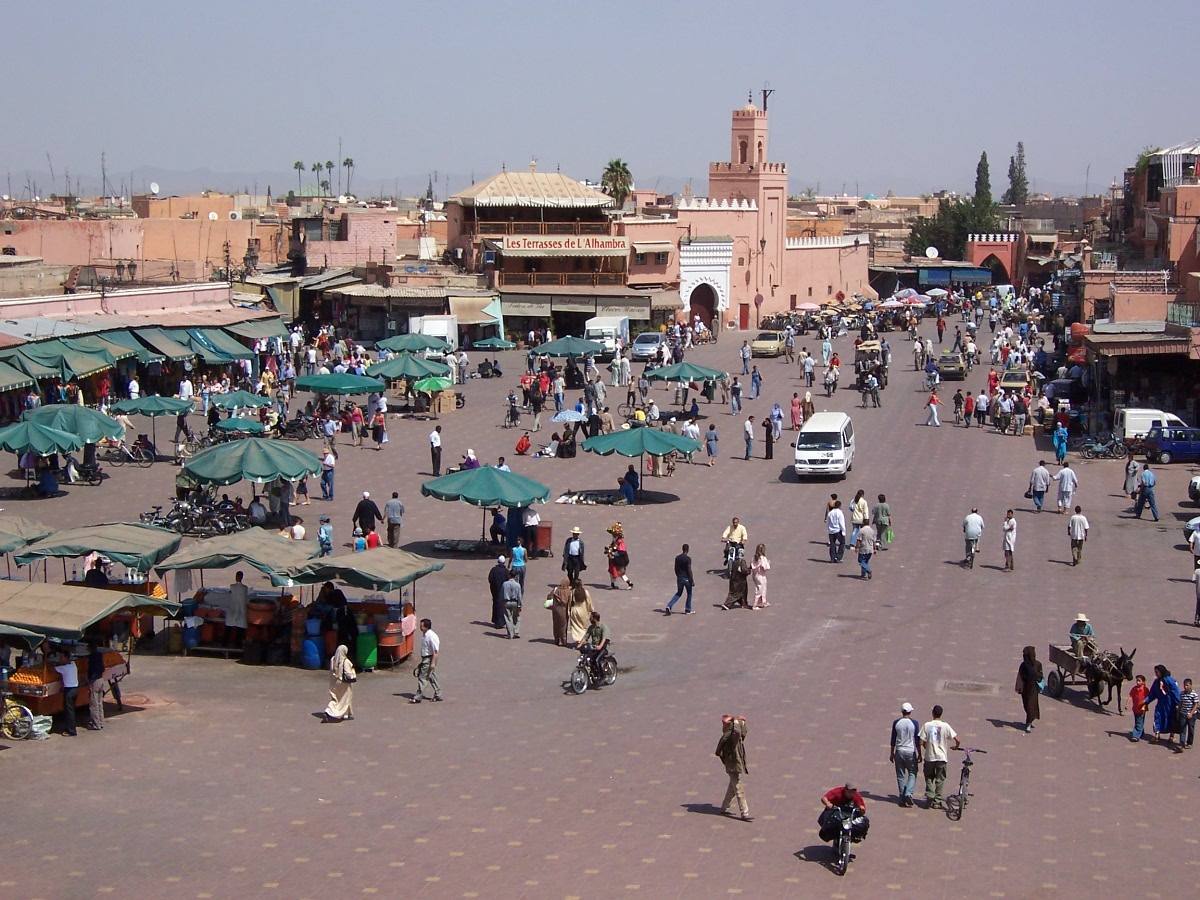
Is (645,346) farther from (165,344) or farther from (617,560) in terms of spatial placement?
(617,560)

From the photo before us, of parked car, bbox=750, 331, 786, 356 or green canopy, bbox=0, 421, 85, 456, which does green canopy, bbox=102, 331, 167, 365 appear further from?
parked car, bbox=750, 331, 786, 356

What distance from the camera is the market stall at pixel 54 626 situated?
631 inches

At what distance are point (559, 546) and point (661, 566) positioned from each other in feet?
6.52

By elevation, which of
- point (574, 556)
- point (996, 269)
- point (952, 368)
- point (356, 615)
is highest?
point (996, 269)

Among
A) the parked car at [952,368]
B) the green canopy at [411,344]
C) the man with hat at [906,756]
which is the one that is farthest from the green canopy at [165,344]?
the man with hat at [906,756]

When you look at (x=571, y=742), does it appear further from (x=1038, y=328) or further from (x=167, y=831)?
(x=1038, y=328)

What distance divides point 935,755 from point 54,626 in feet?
28.3

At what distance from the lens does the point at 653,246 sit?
6228 cm

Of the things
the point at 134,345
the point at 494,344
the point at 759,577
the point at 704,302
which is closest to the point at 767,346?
the point at 494,344

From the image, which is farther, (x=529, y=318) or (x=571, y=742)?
(x=529, y=318)

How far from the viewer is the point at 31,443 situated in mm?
27734

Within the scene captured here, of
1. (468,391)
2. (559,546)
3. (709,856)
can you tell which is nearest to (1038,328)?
(468,391)

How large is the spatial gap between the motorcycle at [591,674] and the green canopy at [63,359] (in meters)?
23.2

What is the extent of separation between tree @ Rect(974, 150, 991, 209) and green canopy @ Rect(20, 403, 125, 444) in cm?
8198
